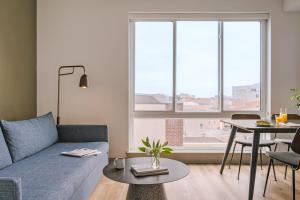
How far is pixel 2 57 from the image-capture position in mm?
2906

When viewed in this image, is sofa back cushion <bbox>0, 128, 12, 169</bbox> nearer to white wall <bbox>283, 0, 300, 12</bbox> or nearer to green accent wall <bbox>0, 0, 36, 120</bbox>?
green accent wall <bbox>0, 0, 36, 120</bbox>

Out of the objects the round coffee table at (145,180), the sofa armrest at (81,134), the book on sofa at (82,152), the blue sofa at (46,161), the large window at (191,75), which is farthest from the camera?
the large window at (191,75)

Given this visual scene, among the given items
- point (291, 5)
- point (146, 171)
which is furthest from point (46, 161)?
point (291, 5)

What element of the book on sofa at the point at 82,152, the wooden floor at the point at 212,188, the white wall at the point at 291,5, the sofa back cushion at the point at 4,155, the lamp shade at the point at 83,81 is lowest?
the wooden floor at the point at 212,188

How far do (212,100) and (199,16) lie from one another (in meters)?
1.40

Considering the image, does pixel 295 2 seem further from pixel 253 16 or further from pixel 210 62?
pixel 210 62

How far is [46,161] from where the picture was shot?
2359 millimetres

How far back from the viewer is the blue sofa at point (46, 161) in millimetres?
1638

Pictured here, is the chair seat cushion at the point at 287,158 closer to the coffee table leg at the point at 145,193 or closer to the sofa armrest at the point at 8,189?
the coffee table leg at the point at 145,193

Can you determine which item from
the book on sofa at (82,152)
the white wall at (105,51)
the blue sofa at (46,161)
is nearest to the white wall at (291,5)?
the white wall at (105,51)

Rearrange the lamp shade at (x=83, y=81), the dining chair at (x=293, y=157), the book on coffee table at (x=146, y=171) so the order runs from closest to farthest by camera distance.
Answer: the book on coffee table at (x=146, y=171)
the dining chair at (x=293, y=157)
the lamp shade at (x=83, y=81)

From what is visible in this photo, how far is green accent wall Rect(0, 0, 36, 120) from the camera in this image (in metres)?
2.96

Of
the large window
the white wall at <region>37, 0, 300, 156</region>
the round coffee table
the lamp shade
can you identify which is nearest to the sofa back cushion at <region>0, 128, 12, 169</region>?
the round coffee table

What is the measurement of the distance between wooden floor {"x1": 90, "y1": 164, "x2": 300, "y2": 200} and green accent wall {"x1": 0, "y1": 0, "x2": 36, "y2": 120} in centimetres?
155
